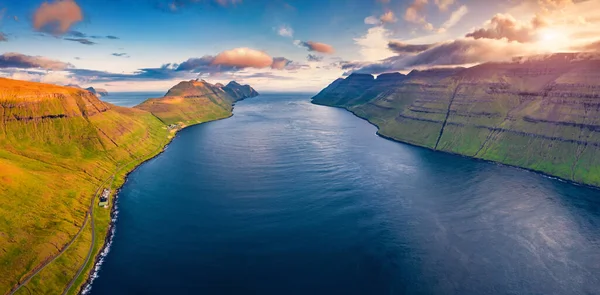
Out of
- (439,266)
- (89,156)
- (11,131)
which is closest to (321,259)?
(439,266)

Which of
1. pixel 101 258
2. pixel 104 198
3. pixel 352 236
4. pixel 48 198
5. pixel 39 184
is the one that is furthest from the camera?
pixel 104 198

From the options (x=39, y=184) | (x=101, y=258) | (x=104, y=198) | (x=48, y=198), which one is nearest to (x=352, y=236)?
(x=101, y=258)

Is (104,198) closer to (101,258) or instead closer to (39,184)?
(39,184)

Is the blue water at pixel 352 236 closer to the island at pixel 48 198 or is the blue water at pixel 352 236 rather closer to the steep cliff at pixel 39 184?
the island at pixel 48 198

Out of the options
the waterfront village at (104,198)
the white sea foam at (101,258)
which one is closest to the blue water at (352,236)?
the white sea foam at (101,258)

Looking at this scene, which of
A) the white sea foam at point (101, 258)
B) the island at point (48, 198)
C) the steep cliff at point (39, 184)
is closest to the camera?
the white sea foam at point (101, 258)

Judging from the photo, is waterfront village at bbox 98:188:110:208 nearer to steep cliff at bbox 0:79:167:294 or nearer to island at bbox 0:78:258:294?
island at bbox 0:78:258:294

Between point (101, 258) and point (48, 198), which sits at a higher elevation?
point (48, 198)

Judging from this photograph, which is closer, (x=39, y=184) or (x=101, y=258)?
(x=101, y=258)
